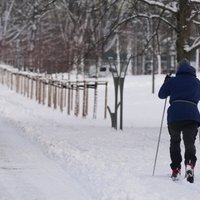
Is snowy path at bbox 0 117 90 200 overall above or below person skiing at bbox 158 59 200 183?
below

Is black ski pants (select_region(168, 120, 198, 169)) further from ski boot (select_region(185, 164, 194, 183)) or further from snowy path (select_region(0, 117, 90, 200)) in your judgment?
snowy path (select_region(0, 117, 90, 200))

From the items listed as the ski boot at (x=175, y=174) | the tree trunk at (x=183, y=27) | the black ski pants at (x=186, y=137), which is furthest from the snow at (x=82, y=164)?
the tree trunk at (x=183, y=27)

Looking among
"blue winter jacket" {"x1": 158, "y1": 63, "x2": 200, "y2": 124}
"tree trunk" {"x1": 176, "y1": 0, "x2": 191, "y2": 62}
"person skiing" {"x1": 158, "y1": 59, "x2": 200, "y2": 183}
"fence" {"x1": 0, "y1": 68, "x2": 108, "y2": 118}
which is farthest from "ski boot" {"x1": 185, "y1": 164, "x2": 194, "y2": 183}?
"fence" {"x1": 0, "y1": 68, "x2": 108, "y2": 118}

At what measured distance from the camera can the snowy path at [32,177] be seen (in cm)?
825

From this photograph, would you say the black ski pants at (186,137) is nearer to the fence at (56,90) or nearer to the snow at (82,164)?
the snow at (82,164)

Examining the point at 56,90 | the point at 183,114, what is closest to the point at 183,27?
the point at 183,114

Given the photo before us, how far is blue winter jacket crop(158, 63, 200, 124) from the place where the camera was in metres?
9.09

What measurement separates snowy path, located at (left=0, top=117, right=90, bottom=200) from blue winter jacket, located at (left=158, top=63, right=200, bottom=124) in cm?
174

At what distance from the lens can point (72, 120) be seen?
808 inches

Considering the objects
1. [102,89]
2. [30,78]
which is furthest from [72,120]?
[102,89]

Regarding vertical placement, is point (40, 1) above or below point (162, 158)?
above

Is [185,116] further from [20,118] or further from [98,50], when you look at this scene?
[20,118]

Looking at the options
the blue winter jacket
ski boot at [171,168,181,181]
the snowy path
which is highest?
the blue winter jacket

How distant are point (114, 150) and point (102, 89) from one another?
24.9m
